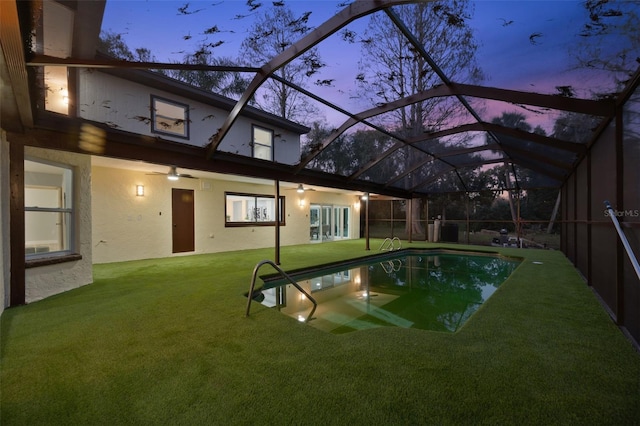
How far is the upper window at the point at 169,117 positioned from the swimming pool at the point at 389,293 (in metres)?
5.45

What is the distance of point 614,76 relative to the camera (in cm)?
287

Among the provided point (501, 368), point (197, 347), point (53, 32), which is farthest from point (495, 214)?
point (53, 32)

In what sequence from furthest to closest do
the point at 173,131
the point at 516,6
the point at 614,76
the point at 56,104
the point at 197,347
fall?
the point at 173,131 → the point at 56,104 → the point at 516,6 → the point at 614,76 → the point at 197,347

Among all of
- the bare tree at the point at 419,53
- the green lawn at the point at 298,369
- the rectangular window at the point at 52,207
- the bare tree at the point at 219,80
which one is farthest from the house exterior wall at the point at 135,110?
the green lawn at the point at 298,369

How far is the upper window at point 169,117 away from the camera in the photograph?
7.84 meters

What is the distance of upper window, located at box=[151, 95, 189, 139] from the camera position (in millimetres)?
7836

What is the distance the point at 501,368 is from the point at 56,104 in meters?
8.07

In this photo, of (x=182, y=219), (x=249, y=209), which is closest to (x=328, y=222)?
(x=249, y=209)

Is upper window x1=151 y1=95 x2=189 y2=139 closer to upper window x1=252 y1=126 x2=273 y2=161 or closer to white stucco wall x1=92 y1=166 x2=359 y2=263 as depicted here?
white stucco wall x1=92 y1=166 x2=359 y2=263

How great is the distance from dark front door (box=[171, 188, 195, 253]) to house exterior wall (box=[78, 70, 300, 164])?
1650 millimetres

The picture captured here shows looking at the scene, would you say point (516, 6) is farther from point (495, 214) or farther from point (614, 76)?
point (495, 214)

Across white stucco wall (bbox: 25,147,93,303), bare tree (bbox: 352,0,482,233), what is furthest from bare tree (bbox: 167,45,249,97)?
white stucco wall (bbox: 25,147,93,303)

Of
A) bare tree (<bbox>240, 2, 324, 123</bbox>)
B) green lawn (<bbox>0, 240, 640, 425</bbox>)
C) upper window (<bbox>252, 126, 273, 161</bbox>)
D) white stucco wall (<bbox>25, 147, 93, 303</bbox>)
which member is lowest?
green lawn (<bbox>0, 240, 640, 425</bbox>)

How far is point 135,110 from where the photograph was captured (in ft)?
24.5
